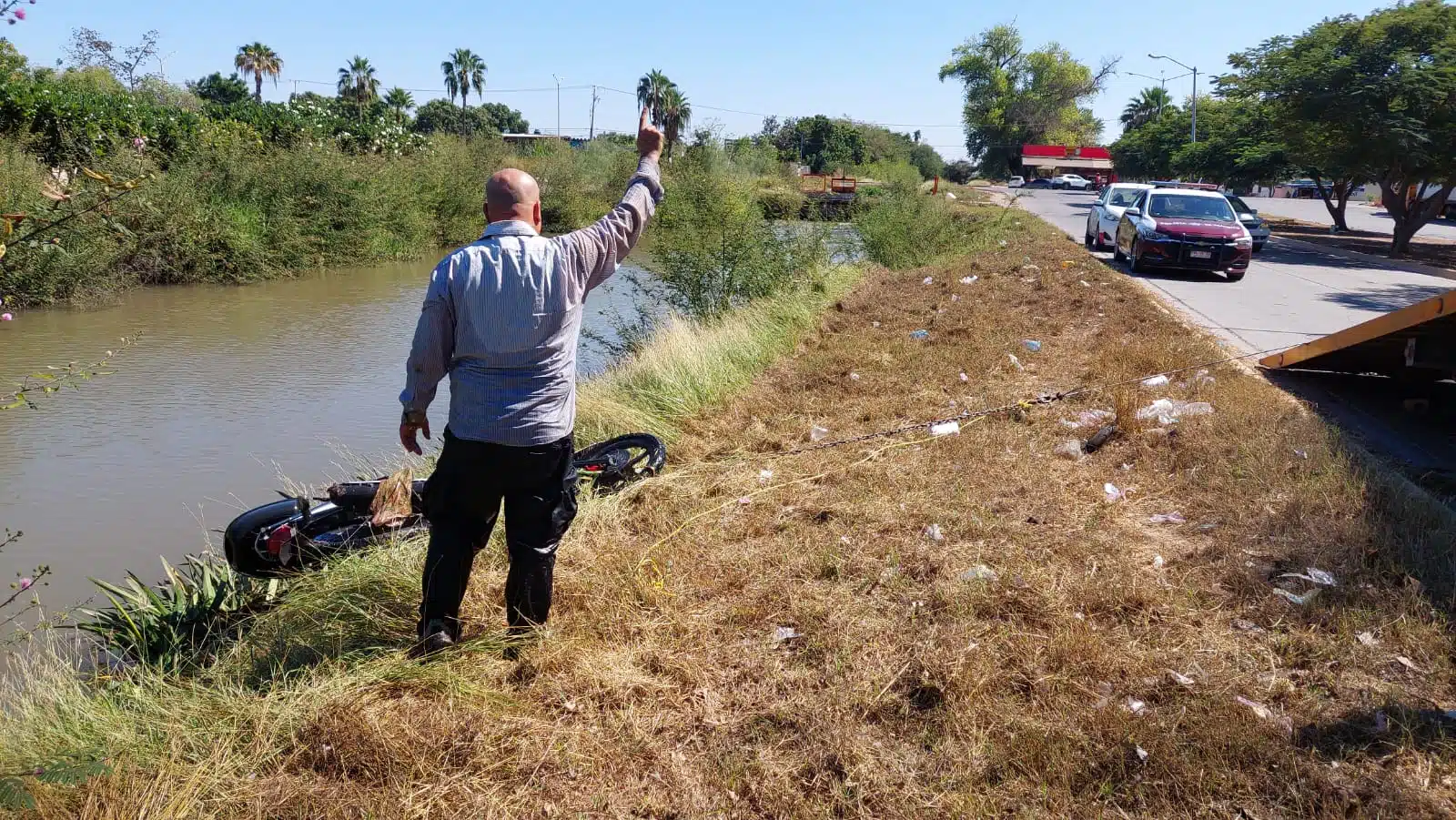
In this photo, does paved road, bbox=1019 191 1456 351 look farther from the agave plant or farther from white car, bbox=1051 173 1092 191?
white car, bbox=1051 173 1092 191

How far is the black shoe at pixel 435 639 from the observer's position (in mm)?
3869

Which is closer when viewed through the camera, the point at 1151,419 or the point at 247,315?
the point at 1151,419

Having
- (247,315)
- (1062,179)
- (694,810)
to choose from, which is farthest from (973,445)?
(1062,179)

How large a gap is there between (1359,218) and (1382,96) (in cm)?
2501

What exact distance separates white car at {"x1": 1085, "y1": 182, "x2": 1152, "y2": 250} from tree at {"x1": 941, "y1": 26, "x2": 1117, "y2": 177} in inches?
3293

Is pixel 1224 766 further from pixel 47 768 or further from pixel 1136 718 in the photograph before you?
pixel 47 768

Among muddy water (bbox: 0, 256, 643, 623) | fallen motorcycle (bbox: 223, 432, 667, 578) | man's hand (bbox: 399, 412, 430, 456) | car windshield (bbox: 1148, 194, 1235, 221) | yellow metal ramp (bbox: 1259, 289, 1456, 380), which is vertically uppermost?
car windshield (bbox: 1148, 194, 1235, 221)

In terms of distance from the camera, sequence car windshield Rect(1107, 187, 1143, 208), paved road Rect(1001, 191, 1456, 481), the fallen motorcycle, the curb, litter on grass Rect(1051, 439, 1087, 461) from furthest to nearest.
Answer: car windshield Rect(1107, 187, 1143, 208) < the curb < paved road Rect(1001, 191, 1456, 481) < litter on grass Rect(1051, 439, 1087, 461) < the fallen motorcycle

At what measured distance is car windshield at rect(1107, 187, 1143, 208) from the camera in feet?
73.7

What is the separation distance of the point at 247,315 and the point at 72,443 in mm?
9708

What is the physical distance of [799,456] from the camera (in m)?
6.89

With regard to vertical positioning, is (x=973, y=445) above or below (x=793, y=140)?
below

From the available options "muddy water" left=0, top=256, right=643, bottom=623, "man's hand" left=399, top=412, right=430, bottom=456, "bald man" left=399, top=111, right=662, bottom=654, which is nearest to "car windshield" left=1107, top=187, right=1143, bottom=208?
"muddy water" left=0, top=256, right=643, bottom=623

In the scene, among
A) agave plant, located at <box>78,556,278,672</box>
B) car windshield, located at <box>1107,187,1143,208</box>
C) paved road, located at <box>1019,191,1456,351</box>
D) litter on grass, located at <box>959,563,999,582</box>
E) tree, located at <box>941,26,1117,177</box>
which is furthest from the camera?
tree, located at <box>941,26,1117,177</box>
